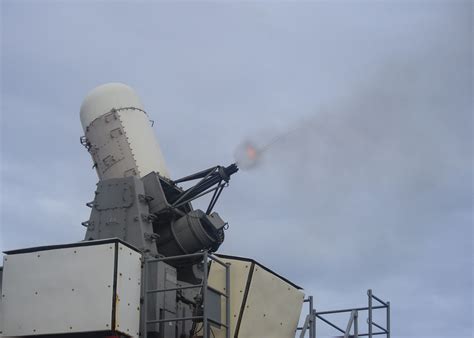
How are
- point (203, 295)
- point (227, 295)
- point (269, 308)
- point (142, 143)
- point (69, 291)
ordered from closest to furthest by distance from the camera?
1. point (69, 291)
2. point (203, 295)
3. point (227, 295)
4. point (269, 308)
5. point (142, 143)

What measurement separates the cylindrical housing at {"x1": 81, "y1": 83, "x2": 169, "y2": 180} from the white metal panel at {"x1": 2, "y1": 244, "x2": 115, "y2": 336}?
361cm

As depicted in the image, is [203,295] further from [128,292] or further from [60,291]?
[60,291]

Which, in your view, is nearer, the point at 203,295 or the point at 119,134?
the point at 203,295

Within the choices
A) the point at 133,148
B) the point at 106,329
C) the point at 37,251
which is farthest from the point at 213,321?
the point at 133,148

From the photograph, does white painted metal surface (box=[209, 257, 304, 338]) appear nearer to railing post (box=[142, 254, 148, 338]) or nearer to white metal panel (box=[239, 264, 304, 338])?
white metal panel (box=[239, 264, 304, 338])

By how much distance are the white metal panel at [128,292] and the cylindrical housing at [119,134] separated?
3.31 m

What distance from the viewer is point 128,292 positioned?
15.9 m

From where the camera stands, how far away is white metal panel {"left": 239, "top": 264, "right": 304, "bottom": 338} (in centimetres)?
1756

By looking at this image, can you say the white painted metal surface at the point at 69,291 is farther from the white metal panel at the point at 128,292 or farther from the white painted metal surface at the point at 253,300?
the white painted metal surface at the point at 253,300

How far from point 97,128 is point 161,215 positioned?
2790mm

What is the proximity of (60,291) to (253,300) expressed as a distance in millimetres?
3828

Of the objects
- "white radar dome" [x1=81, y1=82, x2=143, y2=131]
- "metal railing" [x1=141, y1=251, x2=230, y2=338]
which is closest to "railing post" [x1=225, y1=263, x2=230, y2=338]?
"metal railing" [x1=141, y1=251, x2=230, y2=338]

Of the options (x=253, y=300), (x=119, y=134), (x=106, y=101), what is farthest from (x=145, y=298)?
(x=106, y=101)

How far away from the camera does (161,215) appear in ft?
60.8
